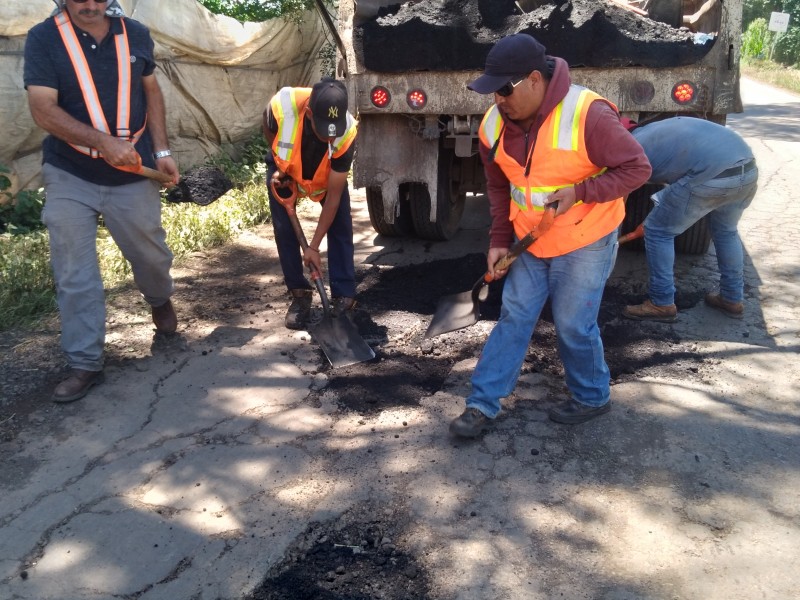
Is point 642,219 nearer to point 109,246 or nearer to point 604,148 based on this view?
point 604,148

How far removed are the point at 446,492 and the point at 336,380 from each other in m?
1.08

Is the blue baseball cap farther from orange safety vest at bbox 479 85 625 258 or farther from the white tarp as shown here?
the white tarp

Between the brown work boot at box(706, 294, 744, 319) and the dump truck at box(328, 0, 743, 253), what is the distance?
90 cm

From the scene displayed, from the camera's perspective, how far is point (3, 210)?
560 centimetres

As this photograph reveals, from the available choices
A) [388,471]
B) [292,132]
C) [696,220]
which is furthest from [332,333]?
[696,220]

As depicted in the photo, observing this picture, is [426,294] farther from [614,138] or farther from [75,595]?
[75,595]

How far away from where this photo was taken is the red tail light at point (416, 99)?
4441 mm

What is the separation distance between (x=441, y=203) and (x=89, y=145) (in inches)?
104

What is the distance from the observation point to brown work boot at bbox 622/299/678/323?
164 inches

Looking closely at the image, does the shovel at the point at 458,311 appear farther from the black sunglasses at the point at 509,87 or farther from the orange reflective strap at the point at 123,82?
the orange reflective strap at the point at 123,82

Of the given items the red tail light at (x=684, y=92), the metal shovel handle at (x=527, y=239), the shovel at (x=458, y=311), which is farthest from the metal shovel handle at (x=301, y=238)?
the red tail light at (x=684, y=92)

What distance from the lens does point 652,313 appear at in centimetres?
419

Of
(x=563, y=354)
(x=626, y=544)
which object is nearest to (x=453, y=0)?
(x=563, y=354)

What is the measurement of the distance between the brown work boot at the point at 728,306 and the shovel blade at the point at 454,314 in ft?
5.17
